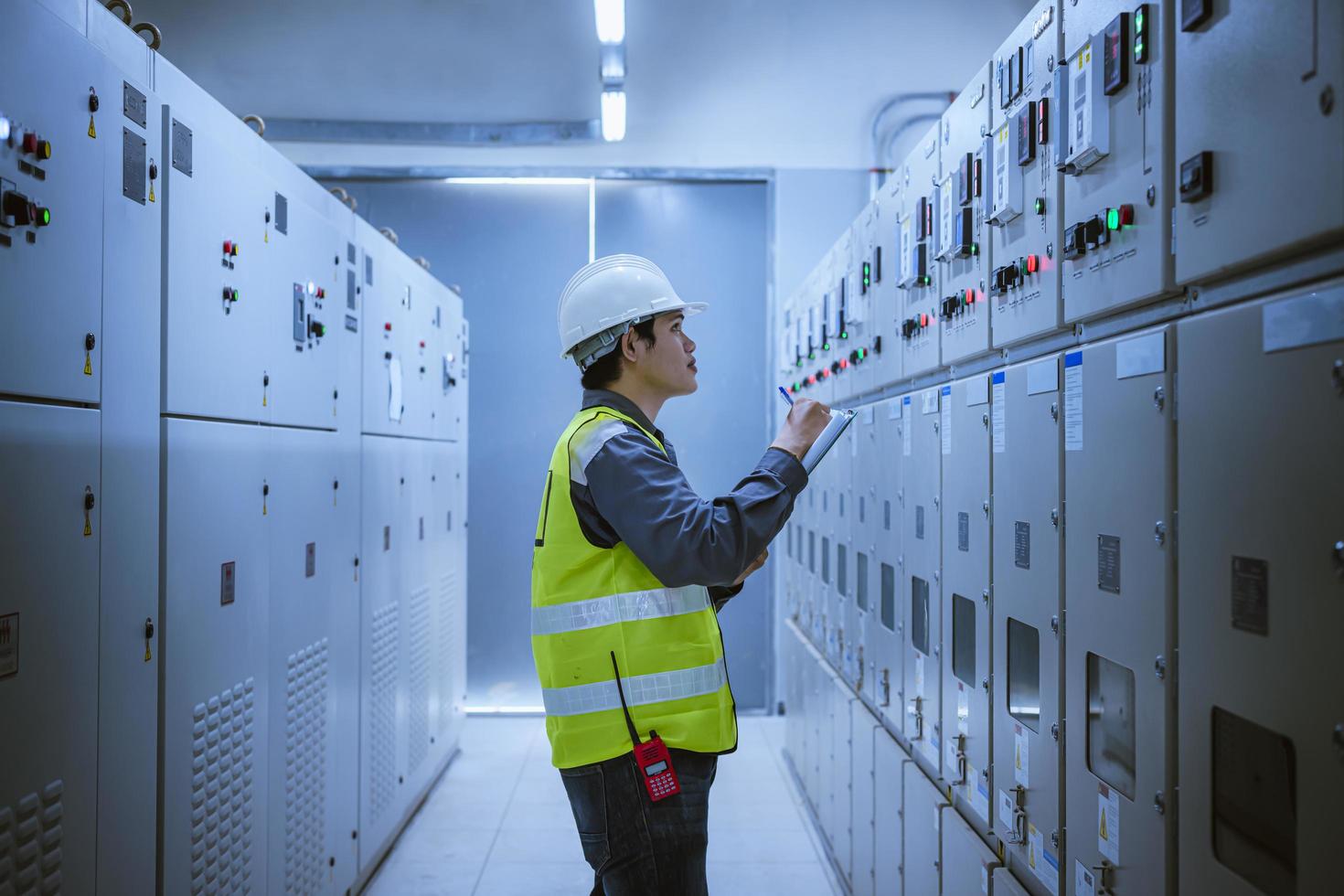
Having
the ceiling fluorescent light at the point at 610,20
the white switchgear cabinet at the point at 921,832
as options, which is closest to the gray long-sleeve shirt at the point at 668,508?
the white switchgear cabinet at the point at 921,832

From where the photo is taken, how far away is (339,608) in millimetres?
3660

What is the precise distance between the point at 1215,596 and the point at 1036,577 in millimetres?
651

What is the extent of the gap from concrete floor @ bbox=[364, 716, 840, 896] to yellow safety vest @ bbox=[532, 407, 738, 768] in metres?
2.52

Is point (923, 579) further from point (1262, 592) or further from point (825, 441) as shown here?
point (1262, 592)

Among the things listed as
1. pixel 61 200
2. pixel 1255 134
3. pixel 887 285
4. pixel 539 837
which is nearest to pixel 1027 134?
pixel 1255 134

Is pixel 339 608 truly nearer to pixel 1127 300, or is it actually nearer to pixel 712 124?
pixel 1127 300

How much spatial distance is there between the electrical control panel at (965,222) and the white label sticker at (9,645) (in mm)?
2149

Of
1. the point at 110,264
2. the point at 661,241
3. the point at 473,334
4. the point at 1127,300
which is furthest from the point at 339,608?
the point at 661,241

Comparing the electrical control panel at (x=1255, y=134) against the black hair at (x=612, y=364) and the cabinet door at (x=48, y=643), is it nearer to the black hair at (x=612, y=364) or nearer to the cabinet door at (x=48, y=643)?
the black hair at (x=612, y=364)

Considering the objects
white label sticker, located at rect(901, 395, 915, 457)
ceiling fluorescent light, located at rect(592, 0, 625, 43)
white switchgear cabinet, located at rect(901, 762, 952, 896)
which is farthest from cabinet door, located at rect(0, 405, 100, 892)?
ceiling fluorescent light, located at rect(592, 0, 625, 43)

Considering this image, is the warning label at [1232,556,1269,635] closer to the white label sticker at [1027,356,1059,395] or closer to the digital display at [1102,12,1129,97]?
the white label sticker at [1027,356,1059,395]

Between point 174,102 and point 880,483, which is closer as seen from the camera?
point 174,102

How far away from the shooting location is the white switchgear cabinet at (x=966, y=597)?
2.45 m

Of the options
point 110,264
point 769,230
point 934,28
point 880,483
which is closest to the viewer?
point 110,264
